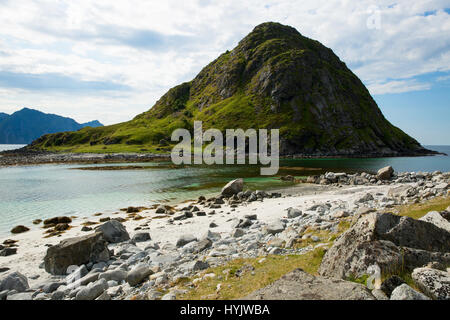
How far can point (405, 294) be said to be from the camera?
6016 mm

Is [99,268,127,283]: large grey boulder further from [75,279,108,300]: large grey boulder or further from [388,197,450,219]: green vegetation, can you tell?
[388,197,450,219]: green vegetation

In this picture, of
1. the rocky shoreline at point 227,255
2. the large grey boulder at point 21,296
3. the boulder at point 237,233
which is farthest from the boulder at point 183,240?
the large grey boulder at point 21,296

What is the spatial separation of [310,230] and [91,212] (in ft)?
94.7

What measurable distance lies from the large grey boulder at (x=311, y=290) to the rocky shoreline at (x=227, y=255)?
0.09 feet

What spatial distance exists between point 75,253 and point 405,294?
655 inches

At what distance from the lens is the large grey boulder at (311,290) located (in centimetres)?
646

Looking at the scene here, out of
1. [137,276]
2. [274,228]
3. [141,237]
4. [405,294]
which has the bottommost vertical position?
[141,237]

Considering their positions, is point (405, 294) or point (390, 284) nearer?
point (405, 294)

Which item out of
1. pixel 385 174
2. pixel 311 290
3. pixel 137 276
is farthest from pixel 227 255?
pixel 385 174

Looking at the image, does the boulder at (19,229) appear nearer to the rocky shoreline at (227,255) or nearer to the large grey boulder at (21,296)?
the rocky shoreline at (227,255)

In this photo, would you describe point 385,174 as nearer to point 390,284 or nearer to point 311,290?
point 390,284
